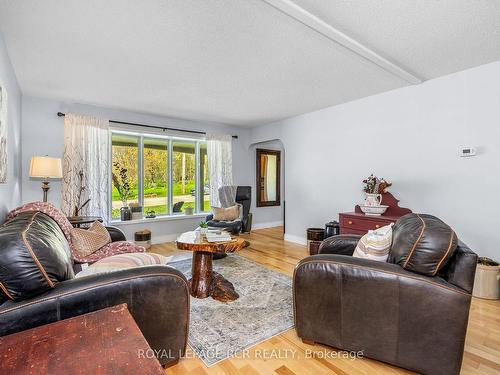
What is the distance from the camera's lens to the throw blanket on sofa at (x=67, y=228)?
1934mm

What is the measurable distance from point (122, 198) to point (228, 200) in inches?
74.3

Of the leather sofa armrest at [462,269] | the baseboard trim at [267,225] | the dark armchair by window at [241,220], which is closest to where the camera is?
the leather sofa armrest at [462,269]

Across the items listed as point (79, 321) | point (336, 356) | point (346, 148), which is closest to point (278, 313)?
point (336, 356)

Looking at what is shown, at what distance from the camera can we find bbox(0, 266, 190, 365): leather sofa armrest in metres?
1.11

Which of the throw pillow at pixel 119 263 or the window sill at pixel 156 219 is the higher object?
the throw pillow at pixel 119 263

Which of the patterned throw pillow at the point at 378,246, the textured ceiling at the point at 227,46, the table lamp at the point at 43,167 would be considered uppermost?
the textured ceiling at the point at 227,46

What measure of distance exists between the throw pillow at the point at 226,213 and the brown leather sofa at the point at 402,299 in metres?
2.94

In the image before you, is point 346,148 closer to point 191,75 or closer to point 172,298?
point 191,75

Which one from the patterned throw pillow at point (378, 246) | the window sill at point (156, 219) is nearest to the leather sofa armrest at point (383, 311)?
the patterned throw pillow at point (378, 246)

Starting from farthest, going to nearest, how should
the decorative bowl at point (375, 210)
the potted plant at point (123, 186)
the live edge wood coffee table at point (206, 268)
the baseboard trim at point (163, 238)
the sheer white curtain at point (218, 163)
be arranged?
1. the sheer white curtain at point (218, 163)
2. the baseboard trim at point (163, 238)
3. the potted plant at point (123, 186)
4. the decorative bowl at point (375, 210)
5. the live edge wood coffee table at point (206, 268)

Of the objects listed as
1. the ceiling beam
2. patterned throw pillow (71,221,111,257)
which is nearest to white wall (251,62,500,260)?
the ceiling beam

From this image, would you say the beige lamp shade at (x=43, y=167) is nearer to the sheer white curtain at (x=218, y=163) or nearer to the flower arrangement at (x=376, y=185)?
the sheer white curtain at (x=218, y=163)

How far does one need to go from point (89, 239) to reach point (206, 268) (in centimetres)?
114

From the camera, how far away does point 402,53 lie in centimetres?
247
